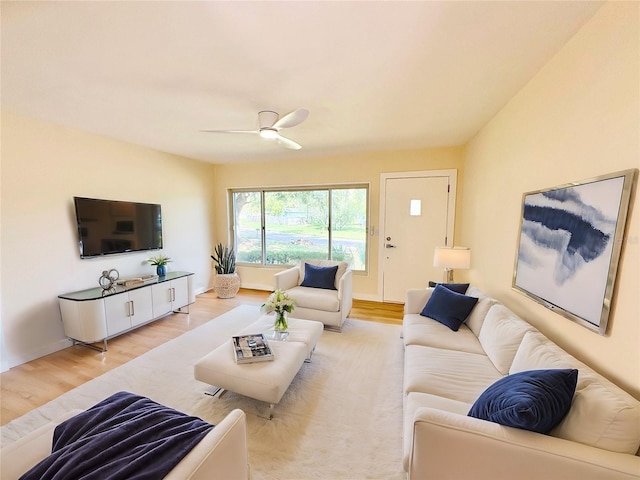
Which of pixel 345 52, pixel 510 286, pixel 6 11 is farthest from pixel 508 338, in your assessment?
pixel 6 11

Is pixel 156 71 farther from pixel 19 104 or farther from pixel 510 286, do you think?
pixel 510 286

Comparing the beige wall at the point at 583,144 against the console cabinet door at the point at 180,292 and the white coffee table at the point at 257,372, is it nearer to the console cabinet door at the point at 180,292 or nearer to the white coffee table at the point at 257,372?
the white coffee table at the point at 257,372

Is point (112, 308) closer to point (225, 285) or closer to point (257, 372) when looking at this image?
point (225, 285)

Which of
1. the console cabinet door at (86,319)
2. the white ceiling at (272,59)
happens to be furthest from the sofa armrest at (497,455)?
the console cabinet door at (86,319)

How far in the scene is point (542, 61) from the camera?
181 centimetres

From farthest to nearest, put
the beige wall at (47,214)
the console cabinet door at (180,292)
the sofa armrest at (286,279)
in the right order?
1. the console cabinet door at (180,292)
2. the sofa armrest at (286,279)
3. the beige wall at (47,214)

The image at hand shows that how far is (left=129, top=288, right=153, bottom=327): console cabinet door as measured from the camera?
317 centimetres

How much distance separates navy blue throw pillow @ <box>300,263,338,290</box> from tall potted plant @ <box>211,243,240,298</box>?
62.7 inches

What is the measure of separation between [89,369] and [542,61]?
4.57 meters

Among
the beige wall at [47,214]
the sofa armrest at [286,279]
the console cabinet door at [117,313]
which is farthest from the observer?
the sofa armrest at [286,279]

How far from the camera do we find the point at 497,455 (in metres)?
1.04

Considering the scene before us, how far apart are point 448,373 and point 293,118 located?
7.37 feet

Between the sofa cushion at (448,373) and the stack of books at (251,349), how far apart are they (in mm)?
1039

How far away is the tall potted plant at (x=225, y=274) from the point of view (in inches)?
184
